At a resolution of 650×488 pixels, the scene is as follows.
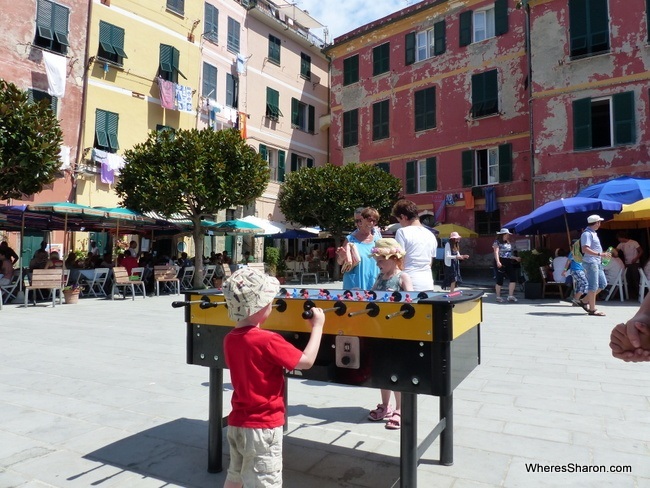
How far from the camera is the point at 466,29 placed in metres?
21.8

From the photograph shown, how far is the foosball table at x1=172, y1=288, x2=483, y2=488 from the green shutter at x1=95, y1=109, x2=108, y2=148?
1745 cm

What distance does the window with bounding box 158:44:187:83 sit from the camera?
66.7ft

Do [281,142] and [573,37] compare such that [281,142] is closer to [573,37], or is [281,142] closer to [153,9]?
[153,9]

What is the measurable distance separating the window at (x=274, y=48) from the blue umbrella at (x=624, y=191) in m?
18.2

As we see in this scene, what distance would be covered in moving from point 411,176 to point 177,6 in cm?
1306

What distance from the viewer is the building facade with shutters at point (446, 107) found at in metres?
20.5

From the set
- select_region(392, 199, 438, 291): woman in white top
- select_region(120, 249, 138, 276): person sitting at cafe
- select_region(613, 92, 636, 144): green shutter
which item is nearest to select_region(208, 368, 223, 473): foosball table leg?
select_region(392, 199, 438, 291): woman in white top

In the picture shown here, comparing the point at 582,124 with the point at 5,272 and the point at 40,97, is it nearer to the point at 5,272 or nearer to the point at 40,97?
the point at 5,272

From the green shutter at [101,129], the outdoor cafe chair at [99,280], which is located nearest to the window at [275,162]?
the green shutter at [101,129]

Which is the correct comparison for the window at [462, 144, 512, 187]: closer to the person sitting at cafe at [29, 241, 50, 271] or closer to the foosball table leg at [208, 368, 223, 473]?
the person sitting at cafe at [29, 241, 50, 271]

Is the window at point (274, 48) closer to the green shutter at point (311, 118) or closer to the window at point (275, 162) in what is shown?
the green shutter at point (311, 118)

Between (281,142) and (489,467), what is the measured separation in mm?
24426

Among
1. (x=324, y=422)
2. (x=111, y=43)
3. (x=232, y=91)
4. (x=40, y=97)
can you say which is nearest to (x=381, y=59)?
(x=232, y=91)

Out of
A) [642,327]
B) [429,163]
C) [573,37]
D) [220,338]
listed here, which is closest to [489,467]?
[642,327]
